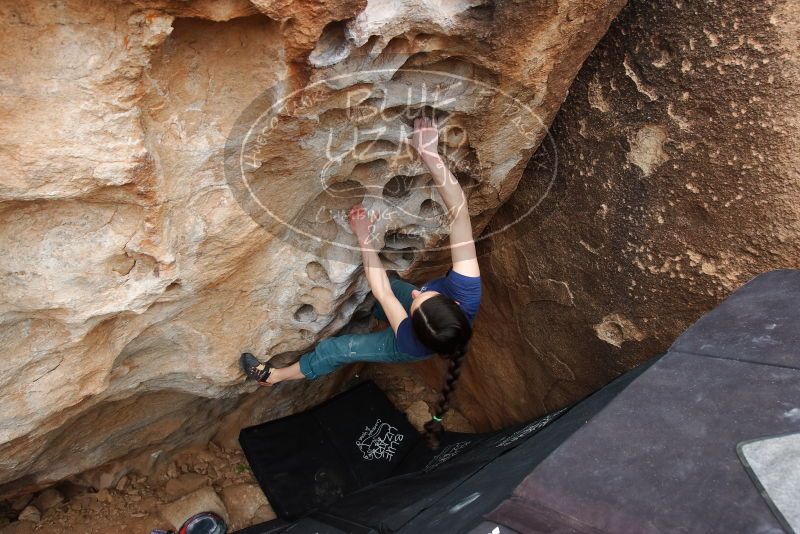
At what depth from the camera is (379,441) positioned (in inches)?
90.1

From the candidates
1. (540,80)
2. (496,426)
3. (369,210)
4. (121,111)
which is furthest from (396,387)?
(121,111)

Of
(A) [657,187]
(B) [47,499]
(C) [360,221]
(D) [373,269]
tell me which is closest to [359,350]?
(D) [373,269]

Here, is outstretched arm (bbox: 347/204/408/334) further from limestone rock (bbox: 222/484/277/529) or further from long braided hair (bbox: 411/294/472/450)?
limestone rock (bbox: 222/484/277/529)

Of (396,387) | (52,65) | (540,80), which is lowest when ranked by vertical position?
(396,387)

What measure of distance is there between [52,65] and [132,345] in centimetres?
69

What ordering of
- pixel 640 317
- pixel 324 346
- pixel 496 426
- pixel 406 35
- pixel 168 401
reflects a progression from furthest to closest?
pixel 496 426, pixel 168 401, pixel 324 346, pixel 640 317, pixel 406 35

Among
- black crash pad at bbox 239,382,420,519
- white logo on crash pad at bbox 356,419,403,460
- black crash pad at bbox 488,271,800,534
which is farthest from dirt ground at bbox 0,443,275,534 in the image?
black crash pad at bbox 488,271,800,534

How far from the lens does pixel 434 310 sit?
1316 millimetres

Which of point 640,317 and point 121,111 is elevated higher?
point 121,111

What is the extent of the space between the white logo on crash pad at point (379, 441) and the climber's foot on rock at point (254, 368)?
702 mm

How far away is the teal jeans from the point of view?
63.4 inches

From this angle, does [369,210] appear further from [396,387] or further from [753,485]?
[396,387]

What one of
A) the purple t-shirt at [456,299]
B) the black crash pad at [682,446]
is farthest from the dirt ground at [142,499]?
the black crash pad at [682,446]

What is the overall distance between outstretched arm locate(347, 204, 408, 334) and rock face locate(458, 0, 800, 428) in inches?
18.5
